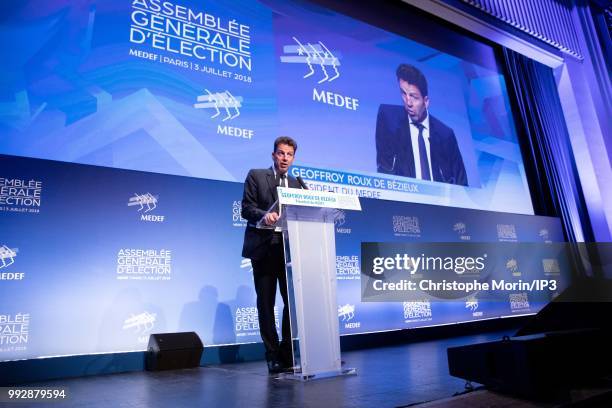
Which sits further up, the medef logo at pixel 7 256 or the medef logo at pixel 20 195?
the medef logo at pixel 20 195

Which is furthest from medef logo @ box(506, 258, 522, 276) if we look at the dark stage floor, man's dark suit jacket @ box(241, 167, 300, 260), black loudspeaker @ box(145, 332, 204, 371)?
black loudspeaker @ box(145, 332, 204, 371)

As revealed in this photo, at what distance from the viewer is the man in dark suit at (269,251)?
2.56m

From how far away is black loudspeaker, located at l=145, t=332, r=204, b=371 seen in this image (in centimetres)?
284

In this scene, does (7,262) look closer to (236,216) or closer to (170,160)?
(170,160)

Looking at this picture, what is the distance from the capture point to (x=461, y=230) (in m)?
5.06

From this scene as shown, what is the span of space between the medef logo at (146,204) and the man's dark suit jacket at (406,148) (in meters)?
2.38

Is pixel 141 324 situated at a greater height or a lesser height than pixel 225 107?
lesser

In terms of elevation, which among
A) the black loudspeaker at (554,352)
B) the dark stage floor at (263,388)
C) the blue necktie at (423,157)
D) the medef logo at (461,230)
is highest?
the blue necktie at (423,157)

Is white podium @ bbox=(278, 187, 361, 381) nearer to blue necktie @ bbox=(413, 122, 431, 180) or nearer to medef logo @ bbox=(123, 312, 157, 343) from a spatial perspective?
medef logo @ bbox=(123, 312, 157, 343)

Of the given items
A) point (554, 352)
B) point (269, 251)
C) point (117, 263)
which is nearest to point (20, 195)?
point (117, 263)

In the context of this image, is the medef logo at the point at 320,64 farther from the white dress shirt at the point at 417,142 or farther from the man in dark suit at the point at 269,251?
the man in dark suit at the point at 269,251

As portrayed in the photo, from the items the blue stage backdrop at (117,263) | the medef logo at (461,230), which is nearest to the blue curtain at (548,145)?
the medef logo at (461,230)

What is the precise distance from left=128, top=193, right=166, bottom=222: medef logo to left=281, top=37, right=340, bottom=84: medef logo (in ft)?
6.46

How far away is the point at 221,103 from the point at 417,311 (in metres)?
2.85
